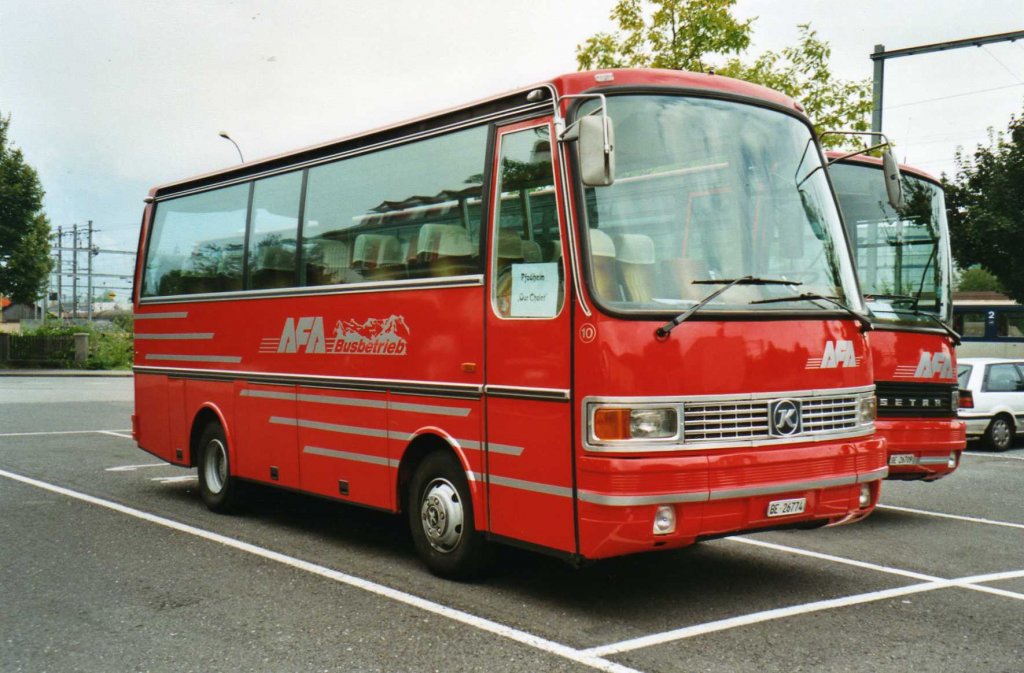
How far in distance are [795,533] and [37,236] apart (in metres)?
49.1

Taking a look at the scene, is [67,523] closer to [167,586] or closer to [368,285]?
[167,586]

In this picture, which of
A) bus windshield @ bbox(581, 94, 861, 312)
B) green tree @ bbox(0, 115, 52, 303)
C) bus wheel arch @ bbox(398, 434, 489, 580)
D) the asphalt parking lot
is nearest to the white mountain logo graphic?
bus wheel arch @ bbox(398, 434, 489, 580)

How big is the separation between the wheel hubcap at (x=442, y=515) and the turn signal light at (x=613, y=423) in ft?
4.89

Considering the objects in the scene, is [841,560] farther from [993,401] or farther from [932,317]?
[993,401]

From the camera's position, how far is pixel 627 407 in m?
5.91

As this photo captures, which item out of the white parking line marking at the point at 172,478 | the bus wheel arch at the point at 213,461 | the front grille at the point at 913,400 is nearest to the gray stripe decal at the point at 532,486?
the bus wheel arch at the point at 213,461

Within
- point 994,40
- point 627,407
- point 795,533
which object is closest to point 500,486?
point 627,407

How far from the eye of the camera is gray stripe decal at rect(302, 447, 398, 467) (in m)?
7.84

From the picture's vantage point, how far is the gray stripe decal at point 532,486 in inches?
244

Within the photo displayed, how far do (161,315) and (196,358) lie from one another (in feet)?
3.39

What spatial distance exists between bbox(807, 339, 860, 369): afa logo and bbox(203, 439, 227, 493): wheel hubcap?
5928 millimetres

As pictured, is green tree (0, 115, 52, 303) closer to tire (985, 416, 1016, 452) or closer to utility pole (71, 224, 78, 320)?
utility pole (71, 224, 78, 320)

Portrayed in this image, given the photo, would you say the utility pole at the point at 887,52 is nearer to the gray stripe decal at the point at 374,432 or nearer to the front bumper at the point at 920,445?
the front bumper at the point at 920,445

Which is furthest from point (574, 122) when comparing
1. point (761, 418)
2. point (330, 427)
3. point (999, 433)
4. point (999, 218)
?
point (999, 218)
